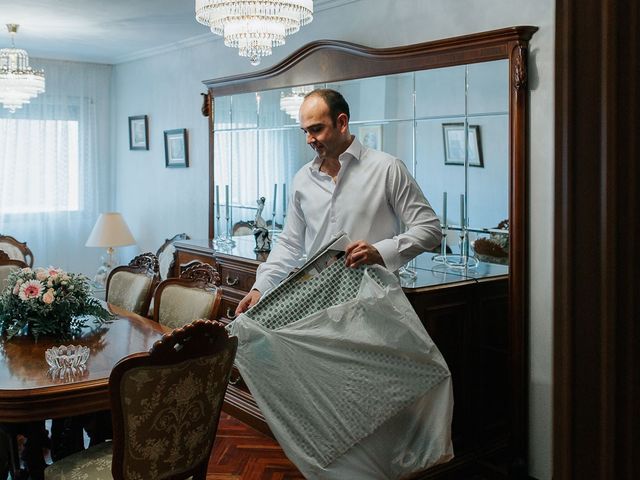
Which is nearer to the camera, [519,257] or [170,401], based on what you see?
[170,401]

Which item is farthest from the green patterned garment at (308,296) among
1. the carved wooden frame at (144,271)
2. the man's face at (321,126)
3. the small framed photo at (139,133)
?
the small framed photo at (139,133)

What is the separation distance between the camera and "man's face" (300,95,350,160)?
8.31 ft

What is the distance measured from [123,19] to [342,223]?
2.99 m

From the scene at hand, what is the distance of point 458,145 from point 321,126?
90 cm

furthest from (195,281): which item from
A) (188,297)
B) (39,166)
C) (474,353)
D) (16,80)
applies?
(39,166)

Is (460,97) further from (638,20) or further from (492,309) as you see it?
(638,20)

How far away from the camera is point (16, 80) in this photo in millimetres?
4820

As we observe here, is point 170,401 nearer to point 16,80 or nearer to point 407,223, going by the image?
point 407,223

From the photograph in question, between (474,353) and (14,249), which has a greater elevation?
(14,249)

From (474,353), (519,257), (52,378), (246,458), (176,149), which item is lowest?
(246,458)

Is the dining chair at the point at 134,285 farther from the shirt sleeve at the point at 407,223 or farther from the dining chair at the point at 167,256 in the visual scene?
the shirt sleeve at the point at 407,223

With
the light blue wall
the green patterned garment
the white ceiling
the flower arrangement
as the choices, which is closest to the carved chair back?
the green patterned garment

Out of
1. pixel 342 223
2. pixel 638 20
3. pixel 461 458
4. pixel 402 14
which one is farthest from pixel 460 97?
pixel 638 20

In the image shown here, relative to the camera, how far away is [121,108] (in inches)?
263
